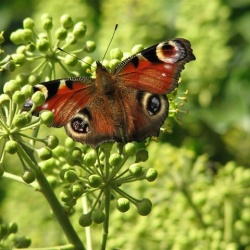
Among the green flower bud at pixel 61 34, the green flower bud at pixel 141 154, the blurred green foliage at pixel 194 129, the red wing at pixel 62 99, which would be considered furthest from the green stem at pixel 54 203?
the blurred green foliage at pixel 194 129

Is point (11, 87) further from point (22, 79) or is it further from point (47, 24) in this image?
point (47, 24)

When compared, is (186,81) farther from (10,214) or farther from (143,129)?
(143,129)

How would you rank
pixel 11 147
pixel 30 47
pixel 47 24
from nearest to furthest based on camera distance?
pixel 11 147, pixel 30 47, pixel 47 24

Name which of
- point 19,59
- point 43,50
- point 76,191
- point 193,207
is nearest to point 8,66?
point 19,59

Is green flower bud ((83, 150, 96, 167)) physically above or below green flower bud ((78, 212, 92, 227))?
above

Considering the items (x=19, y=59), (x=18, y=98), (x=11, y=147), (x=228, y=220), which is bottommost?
(x=228, y=220)

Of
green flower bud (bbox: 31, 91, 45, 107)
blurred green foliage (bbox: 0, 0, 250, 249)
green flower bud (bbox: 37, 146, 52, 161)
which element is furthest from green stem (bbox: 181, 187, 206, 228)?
green flower bud (bbox: 31, 91, 45, 107)

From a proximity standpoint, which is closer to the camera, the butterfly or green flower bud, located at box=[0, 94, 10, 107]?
green flower bud, located at box=[0, 94, 10, 107]

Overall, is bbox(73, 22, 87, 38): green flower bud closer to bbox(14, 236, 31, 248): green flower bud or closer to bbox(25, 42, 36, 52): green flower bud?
bbox(25, 42, 36, 52): green flower bud
